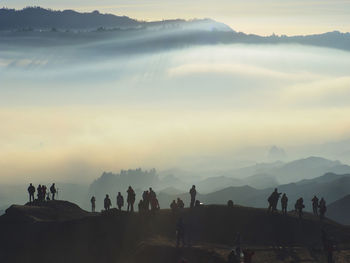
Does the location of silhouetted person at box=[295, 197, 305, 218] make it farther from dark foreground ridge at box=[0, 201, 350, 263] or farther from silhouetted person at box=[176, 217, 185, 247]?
silhouetted person at box=[176, 217, 185, 247]

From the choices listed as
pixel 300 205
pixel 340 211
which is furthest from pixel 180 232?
pixel 340 211

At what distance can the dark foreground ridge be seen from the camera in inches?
2630

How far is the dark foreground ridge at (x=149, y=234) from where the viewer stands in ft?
219

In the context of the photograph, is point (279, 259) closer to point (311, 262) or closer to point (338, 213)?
point (311, 262)

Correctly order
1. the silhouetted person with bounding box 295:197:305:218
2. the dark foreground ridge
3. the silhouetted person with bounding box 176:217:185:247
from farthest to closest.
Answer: the silhouetted person with bounding box 295:197:305:218 → the dark foreground ridge → the silhouetted person with bounding box 176:217:185:247

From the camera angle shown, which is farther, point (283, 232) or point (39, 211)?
point (39, 211)

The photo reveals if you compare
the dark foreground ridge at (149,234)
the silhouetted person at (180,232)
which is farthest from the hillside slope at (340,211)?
the silhouetted person at (180,232)

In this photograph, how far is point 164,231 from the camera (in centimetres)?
6956

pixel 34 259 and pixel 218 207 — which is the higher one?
pixel 218 207

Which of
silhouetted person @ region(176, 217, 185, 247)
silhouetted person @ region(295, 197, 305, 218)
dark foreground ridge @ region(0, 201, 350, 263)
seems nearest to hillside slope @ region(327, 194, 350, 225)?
silhouetted person @ region(295, 197, 305, 218)

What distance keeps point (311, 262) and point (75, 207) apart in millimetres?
39153

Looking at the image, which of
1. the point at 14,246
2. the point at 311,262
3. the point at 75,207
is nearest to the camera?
the point at 311,262

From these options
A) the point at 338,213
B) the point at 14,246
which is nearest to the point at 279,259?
the point at 14,246

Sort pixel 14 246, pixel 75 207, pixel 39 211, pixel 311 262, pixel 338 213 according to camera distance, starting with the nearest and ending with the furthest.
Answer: pixel 311 262
pixel 14 246
pixel 39 211
pixel 75 207
pixel 338 213
